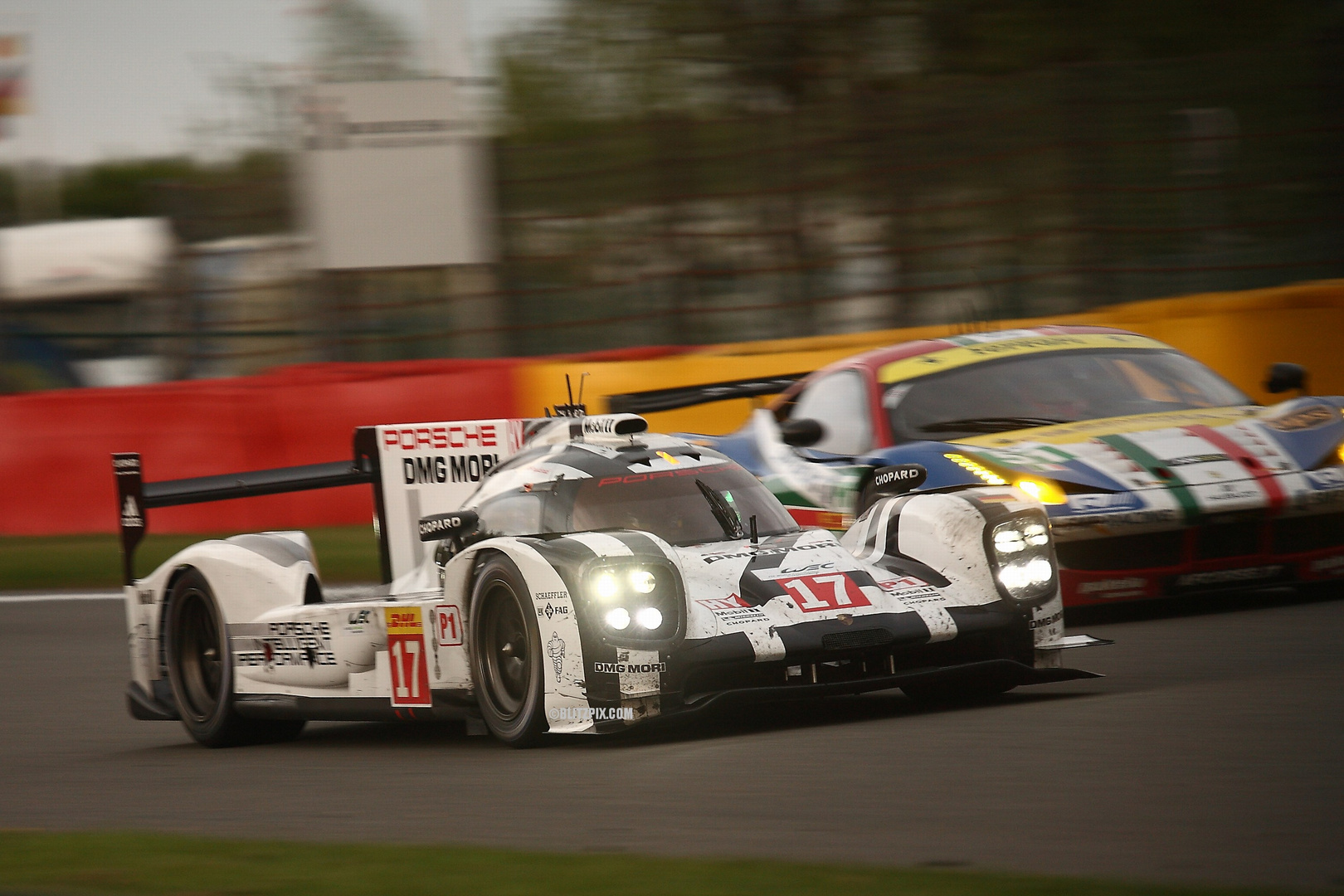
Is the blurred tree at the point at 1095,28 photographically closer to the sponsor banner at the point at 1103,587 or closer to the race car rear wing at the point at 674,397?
the race car rear wing at the point at 674,397

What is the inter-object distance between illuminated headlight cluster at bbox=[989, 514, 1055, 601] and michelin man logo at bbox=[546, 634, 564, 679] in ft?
4.97

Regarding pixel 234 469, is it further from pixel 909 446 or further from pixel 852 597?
pixel 852 597

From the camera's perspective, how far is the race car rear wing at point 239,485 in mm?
7582

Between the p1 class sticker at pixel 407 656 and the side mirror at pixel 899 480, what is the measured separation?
1804 mm

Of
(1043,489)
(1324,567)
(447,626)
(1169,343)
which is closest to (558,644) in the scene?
(447,626)

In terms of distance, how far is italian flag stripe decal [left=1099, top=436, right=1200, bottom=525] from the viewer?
25.7 ft

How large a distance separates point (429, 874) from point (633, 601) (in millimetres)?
1792

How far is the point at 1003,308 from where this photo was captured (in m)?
13.7

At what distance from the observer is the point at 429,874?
4039 mm

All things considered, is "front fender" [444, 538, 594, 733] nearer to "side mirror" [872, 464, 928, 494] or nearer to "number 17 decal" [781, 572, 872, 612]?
"number 17 decal" [781, 572, 872, 612]

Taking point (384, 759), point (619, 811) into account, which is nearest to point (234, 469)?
point (384, 759)

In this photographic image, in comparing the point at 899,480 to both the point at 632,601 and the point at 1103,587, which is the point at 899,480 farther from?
the point at 632,601

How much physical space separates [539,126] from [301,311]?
767cm

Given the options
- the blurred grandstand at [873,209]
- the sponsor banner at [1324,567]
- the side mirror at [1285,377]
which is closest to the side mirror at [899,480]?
the sponsor banner at [1324,567]
